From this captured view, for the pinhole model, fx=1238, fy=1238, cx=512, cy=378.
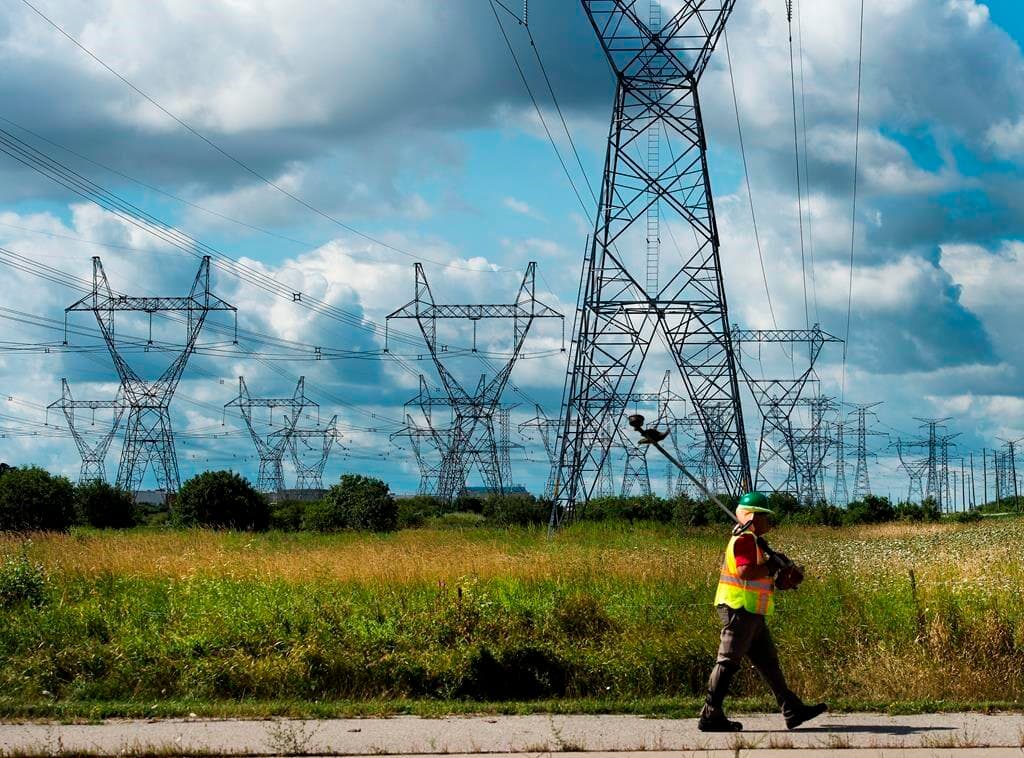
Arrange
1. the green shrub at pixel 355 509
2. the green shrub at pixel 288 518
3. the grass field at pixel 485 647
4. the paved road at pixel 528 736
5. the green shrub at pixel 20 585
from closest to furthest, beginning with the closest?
the paved road at pixel 528 736 < the grass field at pixel 485 647 < the green shrub at pixel 20 585 < the green shrub at pixel 355 509 < the green shrub at pixel 288 518

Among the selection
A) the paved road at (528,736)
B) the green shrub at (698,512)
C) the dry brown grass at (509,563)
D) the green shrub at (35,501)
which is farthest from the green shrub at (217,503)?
the paved road at (528,736)

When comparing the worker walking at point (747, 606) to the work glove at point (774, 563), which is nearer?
the worker walking at point (747, 606)

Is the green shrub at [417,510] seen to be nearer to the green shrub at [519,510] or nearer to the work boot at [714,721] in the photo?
the green shrub at [519,510]

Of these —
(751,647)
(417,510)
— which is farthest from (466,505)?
(751,647)

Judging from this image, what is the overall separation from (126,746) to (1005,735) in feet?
26.9

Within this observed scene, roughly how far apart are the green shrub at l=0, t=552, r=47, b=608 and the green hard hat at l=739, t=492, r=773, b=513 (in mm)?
10697

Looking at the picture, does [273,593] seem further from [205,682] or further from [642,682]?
[642,682]

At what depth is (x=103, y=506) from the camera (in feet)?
205

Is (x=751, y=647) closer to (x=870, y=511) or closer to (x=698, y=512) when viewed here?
(x=698, y=512)

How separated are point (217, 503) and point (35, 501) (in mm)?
8350

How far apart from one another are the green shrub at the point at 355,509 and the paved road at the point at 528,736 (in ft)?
142

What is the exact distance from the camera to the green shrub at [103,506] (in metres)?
60.8

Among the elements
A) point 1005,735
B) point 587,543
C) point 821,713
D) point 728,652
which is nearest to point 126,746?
point 728,652

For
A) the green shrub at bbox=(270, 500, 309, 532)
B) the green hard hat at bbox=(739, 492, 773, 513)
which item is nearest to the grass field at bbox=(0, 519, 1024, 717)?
the green hard hat at bbox=(739, 492, 773, 513)
